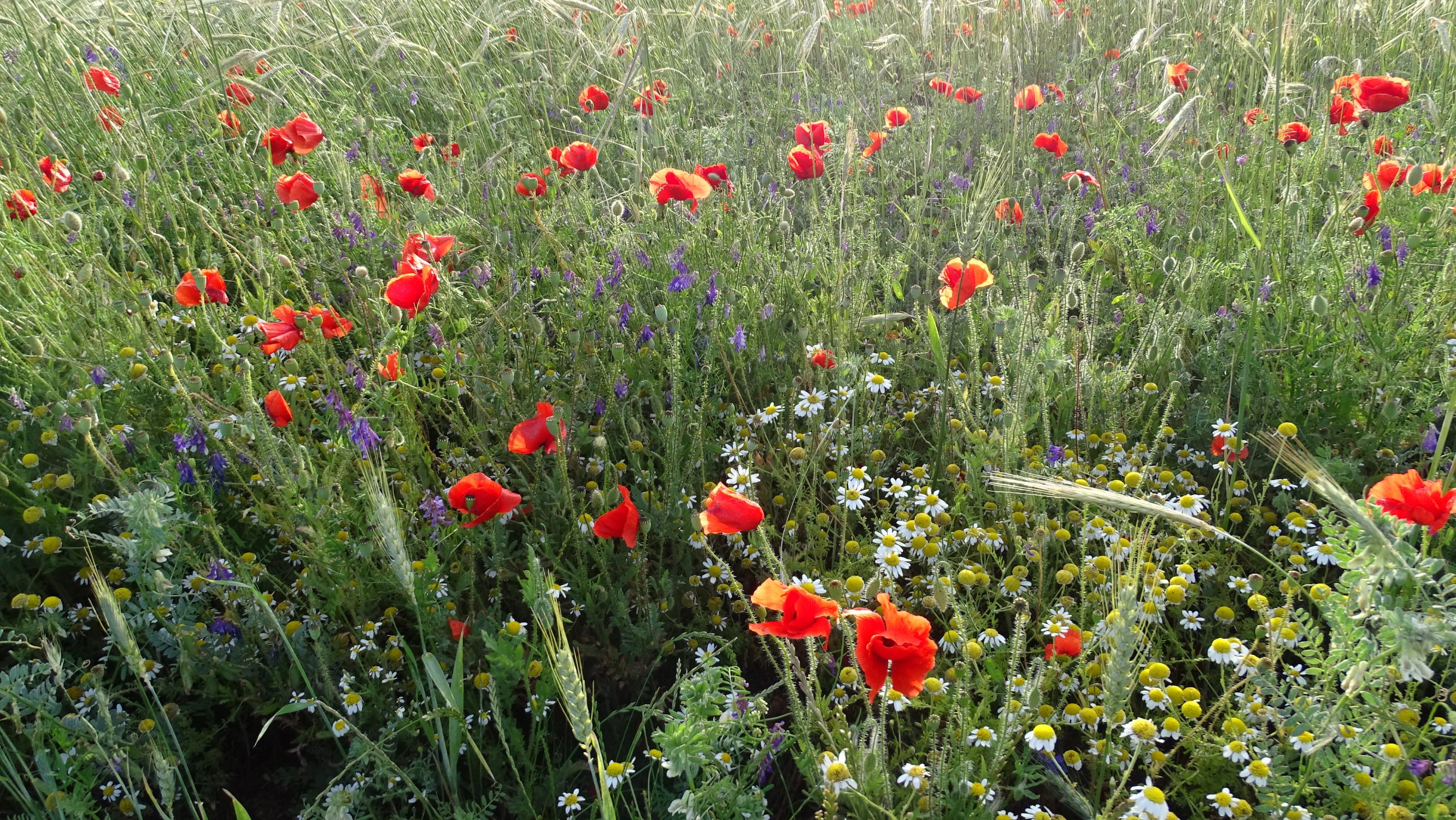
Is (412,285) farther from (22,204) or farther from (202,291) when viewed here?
(22,204)

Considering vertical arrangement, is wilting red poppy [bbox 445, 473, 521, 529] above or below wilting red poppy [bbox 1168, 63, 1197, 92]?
below

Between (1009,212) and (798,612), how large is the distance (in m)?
2.38

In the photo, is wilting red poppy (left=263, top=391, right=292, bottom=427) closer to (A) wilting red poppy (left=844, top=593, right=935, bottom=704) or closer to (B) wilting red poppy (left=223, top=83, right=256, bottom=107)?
(A) wilting red poppy (left=844, top=593, right=935, bottom=704)

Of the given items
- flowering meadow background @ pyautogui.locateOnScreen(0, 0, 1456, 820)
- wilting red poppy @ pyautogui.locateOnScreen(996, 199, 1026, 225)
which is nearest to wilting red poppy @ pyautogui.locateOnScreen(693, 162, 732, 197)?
flowering meadow background @ pyautogui.locateOnScreen(0, 0, 1456, 820)

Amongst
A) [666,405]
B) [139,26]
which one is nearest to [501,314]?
[666,405]

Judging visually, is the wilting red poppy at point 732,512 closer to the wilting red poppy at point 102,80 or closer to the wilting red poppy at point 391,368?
the wilting red poppy at point 391,368

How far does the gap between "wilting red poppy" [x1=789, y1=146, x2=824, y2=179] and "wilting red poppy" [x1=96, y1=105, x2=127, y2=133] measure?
2207mm

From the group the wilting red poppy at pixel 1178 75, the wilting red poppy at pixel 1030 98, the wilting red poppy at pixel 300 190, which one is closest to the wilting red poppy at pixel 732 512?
the wilting red poppy at pixel 300 190

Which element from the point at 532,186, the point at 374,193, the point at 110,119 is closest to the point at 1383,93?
the point at 532,186

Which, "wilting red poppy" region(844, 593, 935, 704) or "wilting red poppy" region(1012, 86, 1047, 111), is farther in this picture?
"wilting red poppy" region(1012, 86, 1047, 111)

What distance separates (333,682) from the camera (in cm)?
176

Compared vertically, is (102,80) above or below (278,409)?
above

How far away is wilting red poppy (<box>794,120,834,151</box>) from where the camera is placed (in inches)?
109

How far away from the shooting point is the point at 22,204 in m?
2.44
